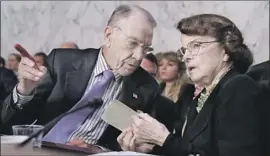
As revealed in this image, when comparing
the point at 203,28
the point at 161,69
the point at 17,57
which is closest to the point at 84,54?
the point at 203,28

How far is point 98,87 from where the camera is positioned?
2539 millimetres

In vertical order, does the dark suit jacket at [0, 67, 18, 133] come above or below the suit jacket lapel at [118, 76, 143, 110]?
below

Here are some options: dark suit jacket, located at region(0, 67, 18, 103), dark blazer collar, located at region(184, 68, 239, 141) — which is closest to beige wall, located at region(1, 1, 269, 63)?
dark suit jacket, located at region(0, 67, 18, 103)

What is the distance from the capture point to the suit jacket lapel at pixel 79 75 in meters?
2.61

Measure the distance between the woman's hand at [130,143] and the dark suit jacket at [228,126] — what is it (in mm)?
78

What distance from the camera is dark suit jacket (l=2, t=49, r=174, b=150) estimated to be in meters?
2.59

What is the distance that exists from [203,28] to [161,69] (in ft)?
8.31

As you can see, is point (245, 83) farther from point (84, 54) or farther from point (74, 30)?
point (74, 30)

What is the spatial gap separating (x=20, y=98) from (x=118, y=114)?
478 millimetres

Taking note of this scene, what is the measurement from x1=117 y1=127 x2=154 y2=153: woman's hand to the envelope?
1.2 inches

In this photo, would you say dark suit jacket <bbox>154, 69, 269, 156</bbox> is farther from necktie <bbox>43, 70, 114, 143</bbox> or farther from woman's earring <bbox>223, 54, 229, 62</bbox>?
necktie <bbox>43, 70, 114, 143</bbox>

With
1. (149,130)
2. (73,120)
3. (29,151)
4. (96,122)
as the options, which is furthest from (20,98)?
(29,151)

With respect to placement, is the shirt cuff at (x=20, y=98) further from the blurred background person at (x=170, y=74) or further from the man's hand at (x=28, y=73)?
the blurred background person at (x=170, y=74)

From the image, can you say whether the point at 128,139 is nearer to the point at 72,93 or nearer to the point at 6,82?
the point at 72,93
